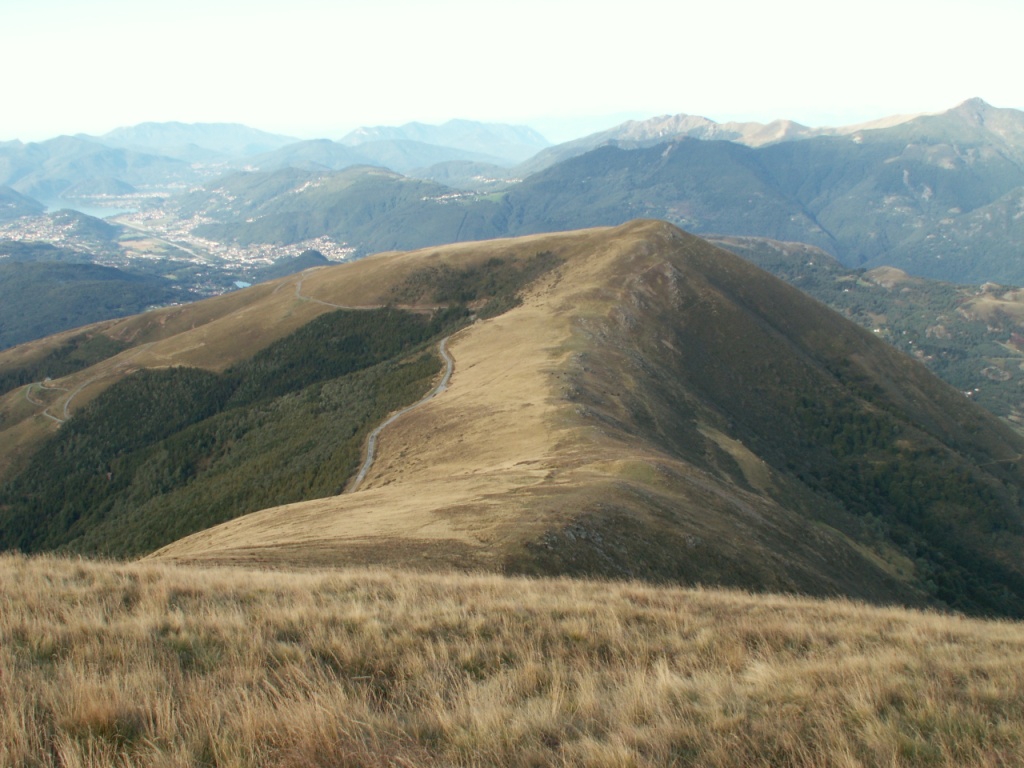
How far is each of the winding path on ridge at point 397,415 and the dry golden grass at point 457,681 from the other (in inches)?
1664

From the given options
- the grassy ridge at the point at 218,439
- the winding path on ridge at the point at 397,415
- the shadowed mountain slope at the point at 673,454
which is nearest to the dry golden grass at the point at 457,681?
the shadowed mountain slope at the point at 673,454

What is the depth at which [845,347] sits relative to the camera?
415 ft

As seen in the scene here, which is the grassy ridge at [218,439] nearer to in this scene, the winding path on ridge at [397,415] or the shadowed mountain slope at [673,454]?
the winding path on ridge at [397,415]

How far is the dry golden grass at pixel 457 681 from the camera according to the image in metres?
6.32

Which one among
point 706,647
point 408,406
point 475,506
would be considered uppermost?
point 706,647

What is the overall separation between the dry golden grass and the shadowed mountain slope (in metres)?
12.0

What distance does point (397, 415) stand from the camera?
7838 centimetres

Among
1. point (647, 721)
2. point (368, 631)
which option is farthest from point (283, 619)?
point (647, 721)

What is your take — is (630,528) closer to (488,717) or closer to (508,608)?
(508,608)

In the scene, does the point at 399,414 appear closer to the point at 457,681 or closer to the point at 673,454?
the point at 673,454

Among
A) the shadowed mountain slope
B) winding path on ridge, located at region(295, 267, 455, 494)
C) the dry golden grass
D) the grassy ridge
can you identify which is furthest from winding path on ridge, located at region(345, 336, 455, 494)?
the dry golden grass

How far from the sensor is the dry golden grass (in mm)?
6320

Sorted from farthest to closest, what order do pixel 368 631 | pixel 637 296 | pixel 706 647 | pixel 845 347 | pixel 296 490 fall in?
1. pixel 845 347
2. pixel 637 296
3. pixel 296 490
4. pixel 706 647
5. pixel 368 631

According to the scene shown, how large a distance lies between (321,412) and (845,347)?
106m
